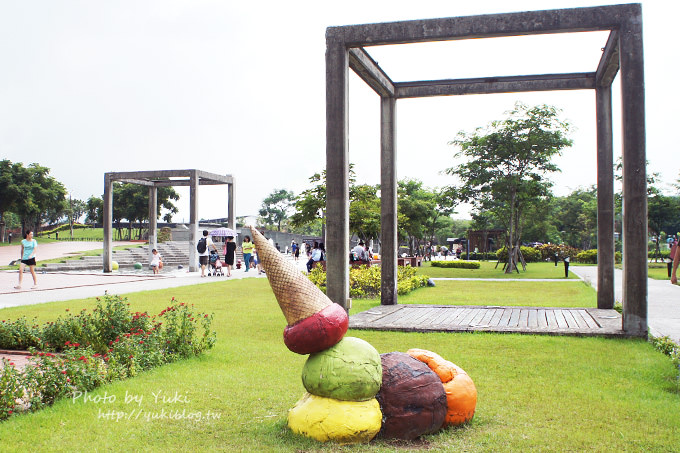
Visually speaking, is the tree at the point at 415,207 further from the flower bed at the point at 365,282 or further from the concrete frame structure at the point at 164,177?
the flower bed at the point at 365,282

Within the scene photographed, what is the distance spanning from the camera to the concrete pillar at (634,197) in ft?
24.1

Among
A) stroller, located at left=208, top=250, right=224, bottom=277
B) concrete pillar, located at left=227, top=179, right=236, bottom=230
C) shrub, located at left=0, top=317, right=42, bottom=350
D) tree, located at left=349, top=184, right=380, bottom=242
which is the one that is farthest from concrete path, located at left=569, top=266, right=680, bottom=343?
concrete pillar, located at left=227, top=179, right=236, bottom=230

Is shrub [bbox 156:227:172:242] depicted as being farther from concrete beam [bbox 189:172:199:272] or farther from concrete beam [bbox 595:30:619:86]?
concrete beam [bbox 595:30:619:86]

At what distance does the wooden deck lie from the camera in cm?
793

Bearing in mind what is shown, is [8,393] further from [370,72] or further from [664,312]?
[664,312]

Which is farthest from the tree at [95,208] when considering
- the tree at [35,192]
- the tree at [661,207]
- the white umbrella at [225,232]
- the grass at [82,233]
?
the tree at [661,207]

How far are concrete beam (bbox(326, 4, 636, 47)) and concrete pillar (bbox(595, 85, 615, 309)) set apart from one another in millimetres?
3095

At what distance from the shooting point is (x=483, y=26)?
26.2 feet

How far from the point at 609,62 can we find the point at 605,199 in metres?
2.44

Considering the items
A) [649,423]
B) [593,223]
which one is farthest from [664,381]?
[593,223]

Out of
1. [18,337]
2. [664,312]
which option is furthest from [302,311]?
[664,312]

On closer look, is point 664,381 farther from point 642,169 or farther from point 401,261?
point 401,261

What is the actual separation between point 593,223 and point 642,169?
1928 inches

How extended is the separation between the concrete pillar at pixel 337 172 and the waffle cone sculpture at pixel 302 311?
15.1 feet
